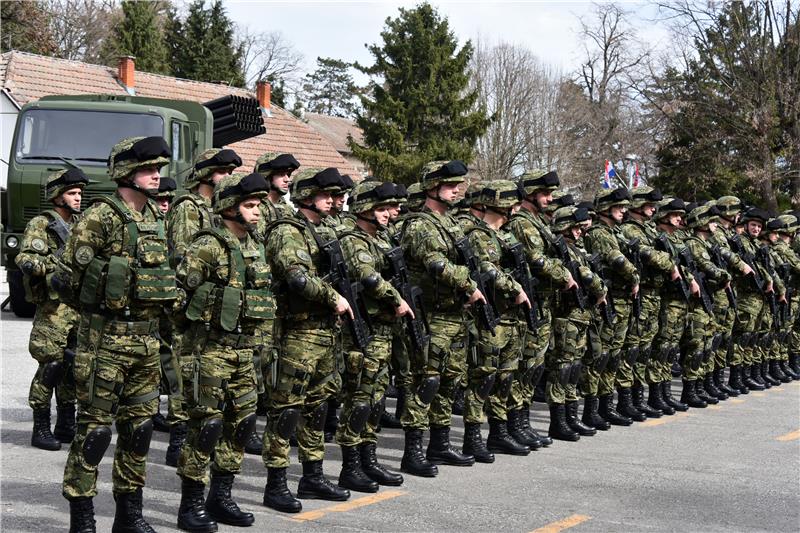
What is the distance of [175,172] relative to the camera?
46.5 ft

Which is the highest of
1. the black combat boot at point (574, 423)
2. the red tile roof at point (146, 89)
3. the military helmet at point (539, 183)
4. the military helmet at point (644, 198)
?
the red tile roof at point (146, 89)

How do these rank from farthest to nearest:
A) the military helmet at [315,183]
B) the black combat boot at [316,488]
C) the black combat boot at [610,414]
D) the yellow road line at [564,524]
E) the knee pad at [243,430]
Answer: the black combat boot at [610,414] < the military helmet at [315,183] < the black combat boot at [316,488] < the yellow road line at [564,524] < the knee pad at [243,430]

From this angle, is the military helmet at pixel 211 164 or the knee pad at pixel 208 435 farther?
the military helmet at pixel 211 164

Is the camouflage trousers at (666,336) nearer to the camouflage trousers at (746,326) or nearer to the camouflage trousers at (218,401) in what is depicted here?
the camouflage trousers at (746,326)

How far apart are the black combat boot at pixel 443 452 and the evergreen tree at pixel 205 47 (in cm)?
3782

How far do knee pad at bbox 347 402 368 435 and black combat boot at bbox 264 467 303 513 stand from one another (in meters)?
0.68

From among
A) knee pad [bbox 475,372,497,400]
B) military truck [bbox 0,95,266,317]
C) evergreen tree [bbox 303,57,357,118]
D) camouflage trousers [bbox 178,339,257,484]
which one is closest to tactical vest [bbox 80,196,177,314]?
camouflage trousers [bbox 178,339,257,484]

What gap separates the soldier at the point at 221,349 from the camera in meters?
5.86

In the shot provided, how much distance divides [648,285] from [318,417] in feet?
16.3

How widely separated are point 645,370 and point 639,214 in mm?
1579

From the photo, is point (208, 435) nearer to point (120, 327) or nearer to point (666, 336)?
point (120, 327)

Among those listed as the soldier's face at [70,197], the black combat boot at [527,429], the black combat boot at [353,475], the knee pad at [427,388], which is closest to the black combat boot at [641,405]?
the black combat boot at [527,429]

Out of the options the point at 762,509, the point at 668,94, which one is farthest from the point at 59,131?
the point at 668,94

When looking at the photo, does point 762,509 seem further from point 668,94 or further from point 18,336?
point 668,94
